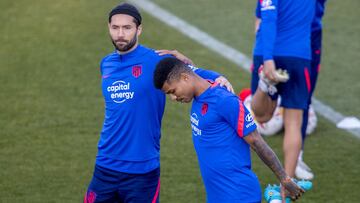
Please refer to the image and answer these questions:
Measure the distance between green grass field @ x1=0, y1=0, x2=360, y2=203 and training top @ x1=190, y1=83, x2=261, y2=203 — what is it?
2332 mm

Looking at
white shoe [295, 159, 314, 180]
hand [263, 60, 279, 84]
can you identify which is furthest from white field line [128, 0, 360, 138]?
hand [263, 60, 279, 84]

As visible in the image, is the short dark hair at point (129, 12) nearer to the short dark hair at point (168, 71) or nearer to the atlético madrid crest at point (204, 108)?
the short dark hair at point (168, 71)

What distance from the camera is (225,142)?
5828 millimetres

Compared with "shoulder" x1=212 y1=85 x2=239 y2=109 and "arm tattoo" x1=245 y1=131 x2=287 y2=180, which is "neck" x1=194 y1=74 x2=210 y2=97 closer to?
"shoulder" x1=212 y1=85 x2=239 y2=109

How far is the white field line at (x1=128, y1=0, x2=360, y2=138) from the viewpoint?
418 inches

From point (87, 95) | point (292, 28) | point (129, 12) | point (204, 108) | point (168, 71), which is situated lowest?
point (87, 95)

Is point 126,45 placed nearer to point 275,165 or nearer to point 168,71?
point 168,71

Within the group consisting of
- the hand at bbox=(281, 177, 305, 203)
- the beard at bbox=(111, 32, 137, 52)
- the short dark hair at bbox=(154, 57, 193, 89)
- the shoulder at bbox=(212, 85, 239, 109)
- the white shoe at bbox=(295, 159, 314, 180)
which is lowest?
the white shoe at bbox=(295, 159, 314, 180)

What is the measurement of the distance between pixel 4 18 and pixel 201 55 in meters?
3.45

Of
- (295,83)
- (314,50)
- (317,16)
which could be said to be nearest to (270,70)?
(295,83)

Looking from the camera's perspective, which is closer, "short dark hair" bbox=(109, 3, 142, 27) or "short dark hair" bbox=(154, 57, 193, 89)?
"short dark hair" bbox=(154, 57, 193, 89)

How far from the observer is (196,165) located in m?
9.04

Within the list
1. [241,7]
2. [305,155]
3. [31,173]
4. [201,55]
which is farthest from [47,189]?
[241,7]

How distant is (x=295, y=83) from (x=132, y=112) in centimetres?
231
